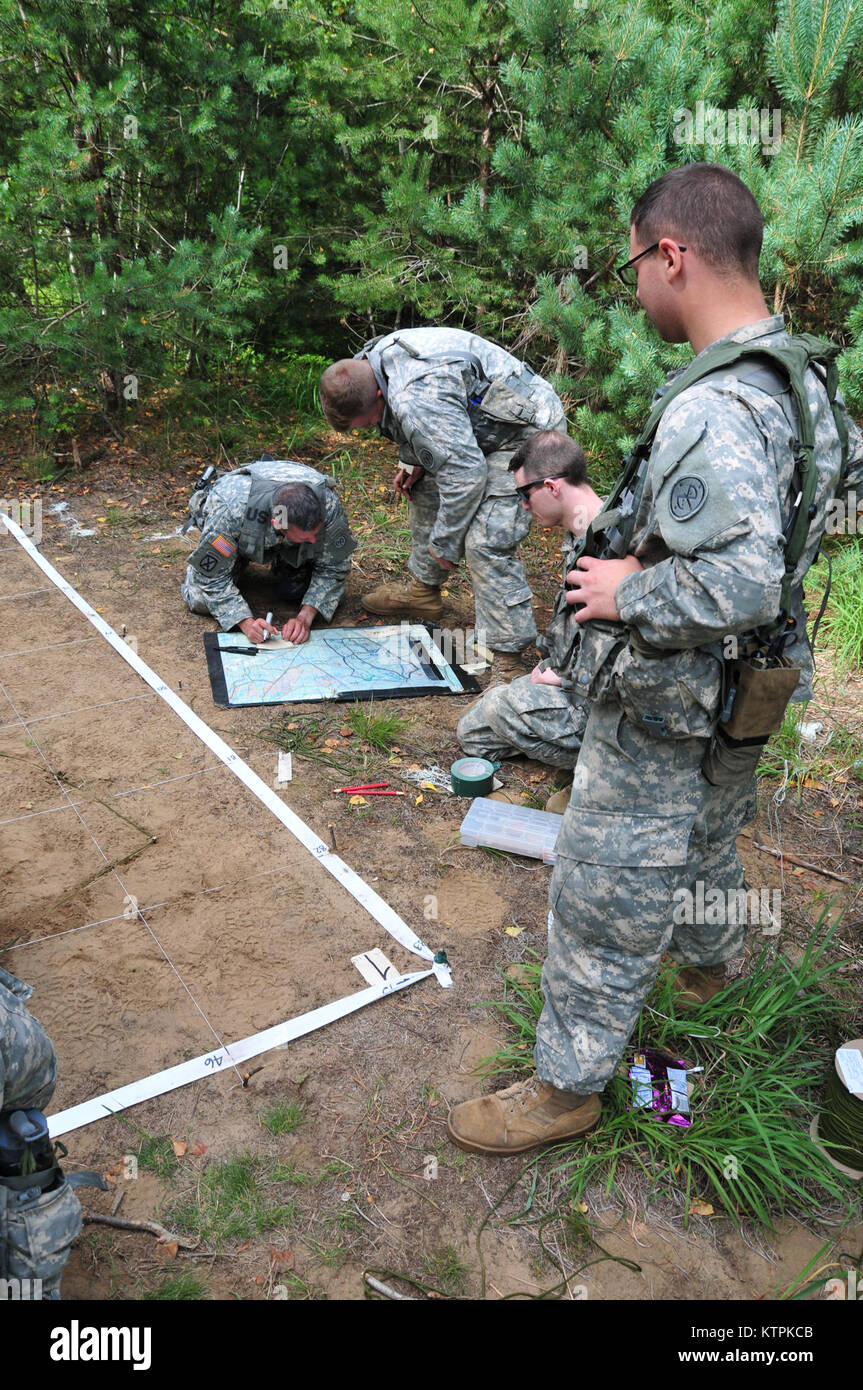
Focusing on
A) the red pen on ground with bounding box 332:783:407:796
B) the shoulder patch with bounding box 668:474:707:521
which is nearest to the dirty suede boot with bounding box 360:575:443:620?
the red pen on ground with bounding box 332:783:407:796

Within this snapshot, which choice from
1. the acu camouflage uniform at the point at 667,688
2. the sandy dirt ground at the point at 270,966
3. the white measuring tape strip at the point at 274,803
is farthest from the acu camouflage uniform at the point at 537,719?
the acu camouflage uniform at the point at 667,688

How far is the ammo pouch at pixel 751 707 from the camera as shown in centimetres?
176

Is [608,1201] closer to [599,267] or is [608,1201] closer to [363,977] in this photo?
[363,977]

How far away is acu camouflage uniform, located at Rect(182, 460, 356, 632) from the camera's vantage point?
14.0ft

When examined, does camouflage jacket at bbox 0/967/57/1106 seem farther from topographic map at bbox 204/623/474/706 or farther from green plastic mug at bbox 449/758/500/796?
Result: topographic map at bbox 204/623/474/706

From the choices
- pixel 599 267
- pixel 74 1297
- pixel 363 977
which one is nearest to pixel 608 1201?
pixel 363 977

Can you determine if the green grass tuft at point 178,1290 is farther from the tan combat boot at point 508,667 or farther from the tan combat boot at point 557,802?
the tan combat boot at point 508,667

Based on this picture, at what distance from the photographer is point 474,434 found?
155 inches

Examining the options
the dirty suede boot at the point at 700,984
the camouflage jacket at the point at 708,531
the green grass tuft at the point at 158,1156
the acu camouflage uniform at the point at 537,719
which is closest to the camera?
the camouflage jacket at the point at 708,531

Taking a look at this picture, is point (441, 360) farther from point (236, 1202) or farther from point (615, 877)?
point (236, 1202)

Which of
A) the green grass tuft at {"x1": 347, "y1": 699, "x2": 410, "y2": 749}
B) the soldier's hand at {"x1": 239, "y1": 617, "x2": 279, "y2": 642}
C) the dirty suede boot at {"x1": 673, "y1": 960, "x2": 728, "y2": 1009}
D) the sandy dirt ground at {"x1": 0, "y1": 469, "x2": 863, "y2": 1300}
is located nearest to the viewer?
the sandy dirt ground at {"x1": 0, "y1": 469, "x2": 863, "y2": 1300}

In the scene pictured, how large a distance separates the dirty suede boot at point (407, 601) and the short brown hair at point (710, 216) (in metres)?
3.03

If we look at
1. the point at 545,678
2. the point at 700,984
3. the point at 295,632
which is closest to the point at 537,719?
the point at 545,678

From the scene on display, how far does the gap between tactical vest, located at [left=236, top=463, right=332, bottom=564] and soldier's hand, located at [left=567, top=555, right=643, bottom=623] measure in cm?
253
